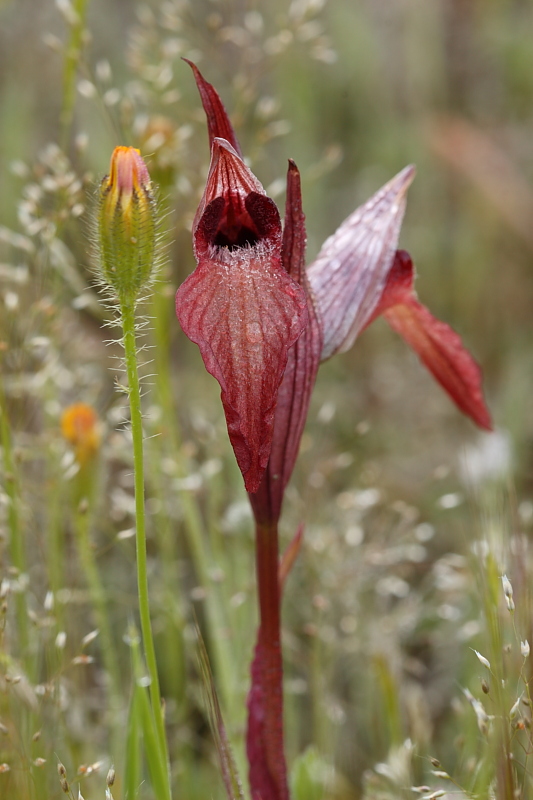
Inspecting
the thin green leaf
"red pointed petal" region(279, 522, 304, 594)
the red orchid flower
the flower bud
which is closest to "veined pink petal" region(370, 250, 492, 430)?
the red orchid flower

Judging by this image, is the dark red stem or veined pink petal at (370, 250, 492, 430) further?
veined pink petal at (370, 250, 492, 430)

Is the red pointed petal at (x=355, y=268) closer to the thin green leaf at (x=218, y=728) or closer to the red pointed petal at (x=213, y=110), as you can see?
the red pointed petal at (x=213, y=110)

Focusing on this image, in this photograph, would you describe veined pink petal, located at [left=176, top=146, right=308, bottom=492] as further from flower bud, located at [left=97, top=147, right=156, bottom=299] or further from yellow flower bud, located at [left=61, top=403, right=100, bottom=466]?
yellow flower bud, located at [left=61, top=403, right=100, bottom=466]

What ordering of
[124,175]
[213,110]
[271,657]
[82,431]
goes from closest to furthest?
[124,175] → [213,110] → [271,657] → [82,431]

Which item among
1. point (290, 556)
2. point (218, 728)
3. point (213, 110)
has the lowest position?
point (218, 728)

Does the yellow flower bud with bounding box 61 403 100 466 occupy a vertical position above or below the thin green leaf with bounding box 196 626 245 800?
above

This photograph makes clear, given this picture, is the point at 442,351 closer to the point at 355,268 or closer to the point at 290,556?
the point at 355,268

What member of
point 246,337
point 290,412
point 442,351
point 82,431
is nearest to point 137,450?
point 246,337
